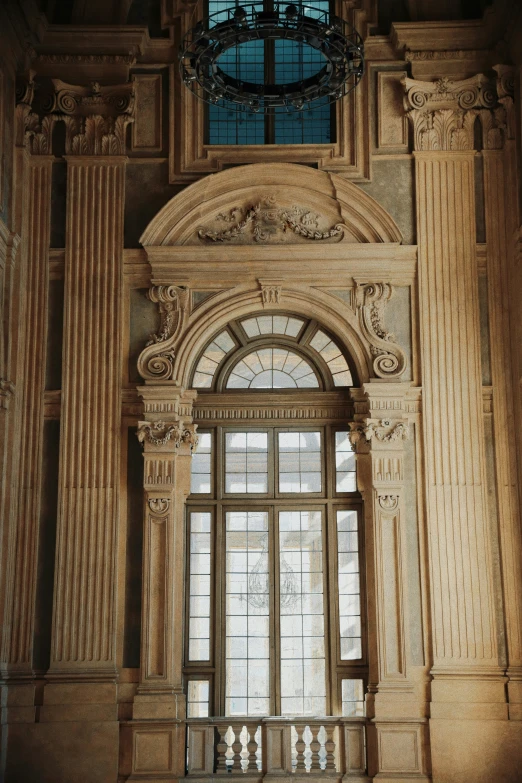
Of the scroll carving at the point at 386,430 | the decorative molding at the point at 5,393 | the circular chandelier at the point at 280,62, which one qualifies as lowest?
the scroll carving at the point at 386,430

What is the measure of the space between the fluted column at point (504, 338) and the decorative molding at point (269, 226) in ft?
5.70

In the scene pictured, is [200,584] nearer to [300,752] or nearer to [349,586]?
[349,586]

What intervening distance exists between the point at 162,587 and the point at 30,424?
7.44 ft

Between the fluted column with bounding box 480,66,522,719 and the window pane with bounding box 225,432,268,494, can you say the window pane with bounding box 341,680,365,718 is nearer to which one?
the fluted column with bounding box 480,66,522,719

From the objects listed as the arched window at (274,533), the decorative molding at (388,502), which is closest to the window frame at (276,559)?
the arched window at (274,533)

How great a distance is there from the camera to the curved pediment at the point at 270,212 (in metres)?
12.4

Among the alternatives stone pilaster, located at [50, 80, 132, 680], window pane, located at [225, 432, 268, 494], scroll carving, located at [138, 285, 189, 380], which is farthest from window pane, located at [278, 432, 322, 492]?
stone pilaster, located at [50, 80, 132, 680]

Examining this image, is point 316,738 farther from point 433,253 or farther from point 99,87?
point 99,87

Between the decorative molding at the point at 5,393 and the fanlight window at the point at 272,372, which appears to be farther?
the fanlight window at the point at 272,372

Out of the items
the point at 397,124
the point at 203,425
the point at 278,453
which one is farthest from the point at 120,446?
the point at 397,124

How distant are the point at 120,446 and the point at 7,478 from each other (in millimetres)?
1234

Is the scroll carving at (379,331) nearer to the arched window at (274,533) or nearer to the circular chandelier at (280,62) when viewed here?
the arched window at (274,533)

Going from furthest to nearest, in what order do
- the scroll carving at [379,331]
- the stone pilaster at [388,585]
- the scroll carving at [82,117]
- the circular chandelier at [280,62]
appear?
the scroll carving at [82,117] → the scroll carving at [379,331] → the stone pilaster at [388,585] → the circular chandelier at [280,62]

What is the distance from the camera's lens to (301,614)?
12055 millimetres
